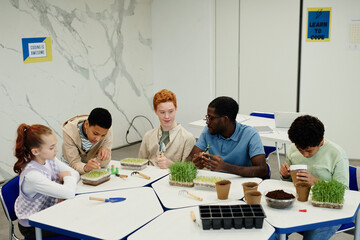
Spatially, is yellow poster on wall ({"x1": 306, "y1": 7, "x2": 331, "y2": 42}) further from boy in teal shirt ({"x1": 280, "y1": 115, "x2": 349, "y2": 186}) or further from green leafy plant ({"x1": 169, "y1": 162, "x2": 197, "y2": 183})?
green leafy plant ({"x1": 169, "y1": 162, "x2": 197, "y2": 183})

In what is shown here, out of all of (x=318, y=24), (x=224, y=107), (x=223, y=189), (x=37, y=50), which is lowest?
(x=223, y=189)

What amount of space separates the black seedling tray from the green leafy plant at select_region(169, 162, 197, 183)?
21.8 inches

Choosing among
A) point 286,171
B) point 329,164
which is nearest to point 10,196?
point 286,171

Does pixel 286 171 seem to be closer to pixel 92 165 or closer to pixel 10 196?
pixel 92 165

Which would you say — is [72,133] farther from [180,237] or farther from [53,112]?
[53,112]

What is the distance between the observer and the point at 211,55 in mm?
6164

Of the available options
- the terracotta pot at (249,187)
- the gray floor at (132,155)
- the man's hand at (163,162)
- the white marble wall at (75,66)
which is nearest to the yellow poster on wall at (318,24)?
the gray floor at (132,155)

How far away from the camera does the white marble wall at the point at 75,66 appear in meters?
4.78

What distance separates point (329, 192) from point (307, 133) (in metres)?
0.39

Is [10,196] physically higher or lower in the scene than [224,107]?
lower

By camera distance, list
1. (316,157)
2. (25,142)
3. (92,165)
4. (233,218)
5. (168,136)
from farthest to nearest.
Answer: (168,136), (92,165), (316,157), (25,142), (233,218)

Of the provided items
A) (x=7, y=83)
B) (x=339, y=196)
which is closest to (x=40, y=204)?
(x=339, y=196)

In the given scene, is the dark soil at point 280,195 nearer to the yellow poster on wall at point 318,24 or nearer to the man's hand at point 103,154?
the man's hand at point 103,154

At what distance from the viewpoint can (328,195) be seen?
2188 millimetres
